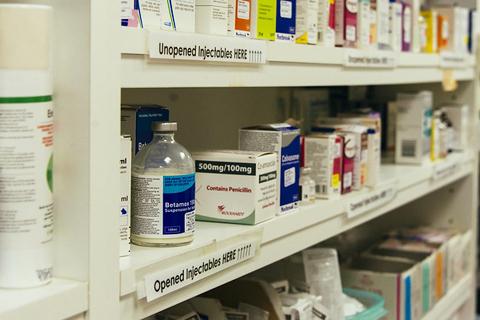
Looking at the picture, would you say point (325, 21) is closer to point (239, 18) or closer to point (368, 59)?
point (368, 59)

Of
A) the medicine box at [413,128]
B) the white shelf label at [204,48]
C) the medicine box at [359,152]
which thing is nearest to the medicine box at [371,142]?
the medicine box at [359,152]

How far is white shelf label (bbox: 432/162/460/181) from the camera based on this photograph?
7.91 feet

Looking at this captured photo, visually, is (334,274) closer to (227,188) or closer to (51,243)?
(227,188)

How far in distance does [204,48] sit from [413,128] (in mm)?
1354

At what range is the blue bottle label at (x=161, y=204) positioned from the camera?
1180 mm

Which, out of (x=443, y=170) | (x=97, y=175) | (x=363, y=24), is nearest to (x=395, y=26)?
(x=363, y=24)

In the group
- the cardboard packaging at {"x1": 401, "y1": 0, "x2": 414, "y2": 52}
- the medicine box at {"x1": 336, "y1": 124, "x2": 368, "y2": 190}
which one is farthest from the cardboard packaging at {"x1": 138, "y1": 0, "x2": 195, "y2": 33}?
the cardboard packaging at {"x1": 401, "y1": 0, "x2": 414, "y2": 52}

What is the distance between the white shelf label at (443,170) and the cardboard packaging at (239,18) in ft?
3.90

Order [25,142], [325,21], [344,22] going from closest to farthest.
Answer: [25,142]
[325,21]
[344,22]

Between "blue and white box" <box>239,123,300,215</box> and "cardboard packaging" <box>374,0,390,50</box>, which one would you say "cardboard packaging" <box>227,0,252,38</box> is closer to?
"blue and white box" <box>239,123,300,215</box>

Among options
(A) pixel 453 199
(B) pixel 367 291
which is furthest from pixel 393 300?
(A) pixel 453 199

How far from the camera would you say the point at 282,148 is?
4.95 ft

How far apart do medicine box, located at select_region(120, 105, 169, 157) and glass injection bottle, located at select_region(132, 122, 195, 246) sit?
0.19 feet

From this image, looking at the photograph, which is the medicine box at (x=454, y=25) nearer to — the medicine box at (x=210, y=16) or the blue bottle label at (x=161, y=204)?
the medicine box at (x=210, y=16)
